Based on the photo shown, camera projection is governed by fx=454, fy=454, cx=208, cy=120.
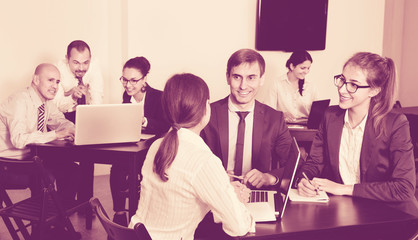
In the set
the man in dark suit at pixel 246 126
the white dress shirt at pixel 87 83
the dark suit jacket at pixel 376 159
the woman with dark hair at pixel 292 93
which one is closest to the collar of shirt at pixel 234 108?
the man in dark suit at pixel 246 126

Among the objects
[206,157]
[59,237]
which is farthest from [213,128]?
[59,237]

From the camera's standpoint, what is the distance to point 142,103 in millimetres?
4152

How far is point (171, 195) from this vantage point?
1.73 metres

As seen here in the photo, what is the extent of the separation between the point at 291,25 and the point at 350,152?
14.6 ft

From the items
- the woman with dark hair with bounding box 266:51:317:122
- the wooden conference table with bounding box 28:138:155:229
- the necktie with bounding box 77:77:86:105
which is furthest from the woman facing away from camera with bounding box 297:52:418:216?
the necktie with bounding box 77:77:86:105

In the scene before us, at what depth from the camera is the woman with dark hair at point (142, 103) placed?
388cm

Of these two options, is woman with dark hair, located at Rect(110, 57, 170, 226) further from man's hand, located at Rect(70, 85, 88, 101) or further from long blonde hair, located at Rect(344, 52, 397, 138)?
long blonde hair, located at Rect(344, 52, 397, 138)

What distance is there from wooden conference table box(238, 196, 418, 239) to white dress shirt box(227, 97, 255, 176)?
2.54 ft

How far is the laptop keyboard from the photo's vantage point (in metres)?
2.05

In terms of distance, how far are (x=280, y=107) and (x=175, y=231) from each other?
3730mm

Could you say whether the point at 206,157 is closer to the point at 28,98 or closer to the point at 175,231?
the point at 175,231

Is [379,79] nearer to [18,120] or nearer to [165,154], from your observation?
[165,154]

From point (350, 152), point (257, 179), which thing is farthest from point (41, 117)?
point (350, 152)

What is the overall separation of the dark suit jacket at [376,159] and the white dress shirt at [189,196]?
793mm
